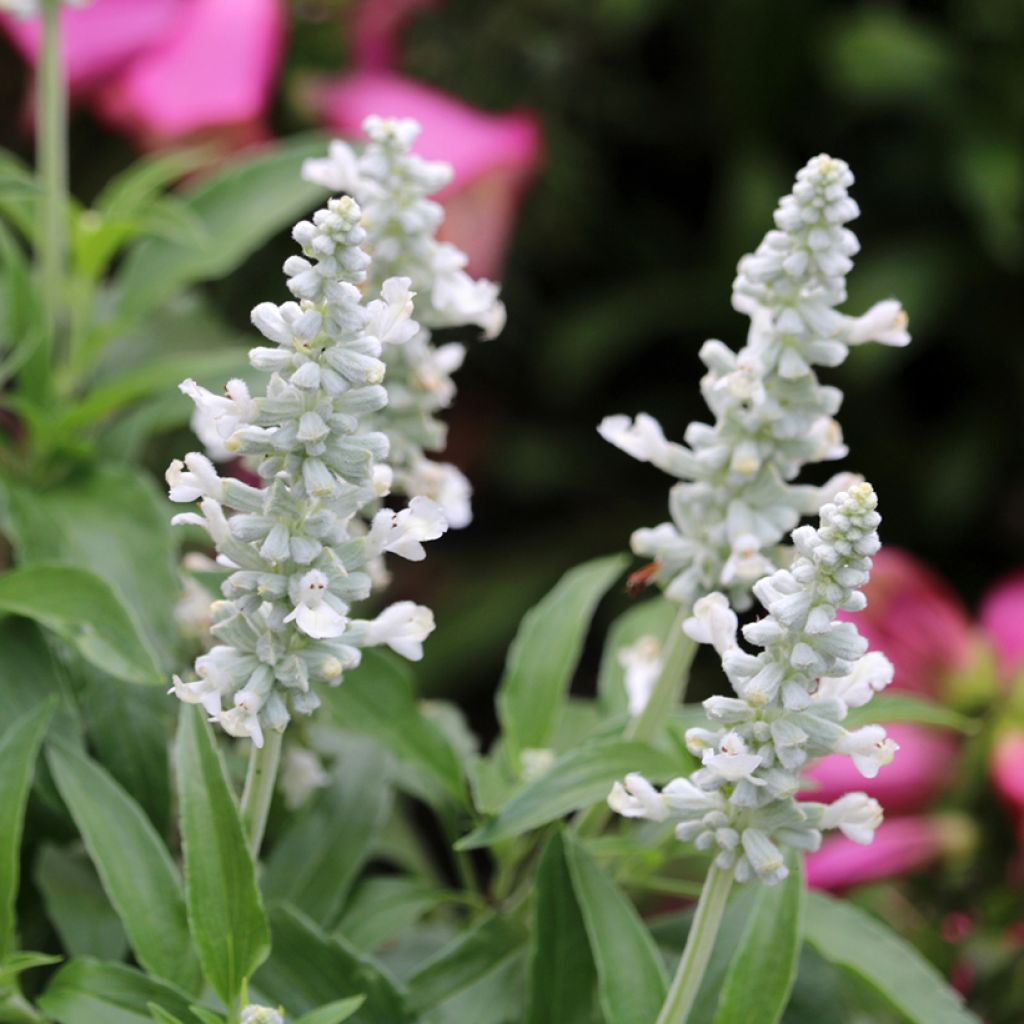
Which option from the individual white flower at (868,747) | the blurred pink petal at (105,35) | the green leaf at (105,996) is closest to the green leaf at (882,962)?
the individual white flower at (868,747)

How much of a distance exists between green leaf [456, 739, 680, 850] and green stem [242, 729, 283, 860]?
0.26 ft

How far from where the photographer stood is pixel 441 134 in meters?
1.48

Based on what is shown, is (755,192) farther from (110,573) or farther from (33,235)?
(110,573)

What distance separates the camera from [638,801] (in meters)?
0.52

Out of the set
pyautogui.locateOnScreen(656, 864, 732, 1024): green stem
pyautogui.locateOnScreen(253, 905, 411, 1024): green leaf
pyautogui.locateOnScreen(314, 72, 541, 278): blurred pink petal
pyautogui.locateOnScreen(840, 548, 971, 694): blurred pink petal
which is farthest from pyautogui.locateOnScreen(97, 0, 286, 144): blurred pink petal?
pyautogui.locateOnScreen(656, 864, 732, 1024): green stem

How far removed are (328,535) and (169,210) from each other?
42cm

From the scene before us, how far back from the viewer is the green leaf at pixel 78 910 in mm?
652

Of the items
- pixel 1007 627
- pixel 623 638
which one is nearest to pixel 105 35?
pixel 623 638

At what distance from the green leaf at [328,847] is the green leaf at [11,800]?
0.43ft

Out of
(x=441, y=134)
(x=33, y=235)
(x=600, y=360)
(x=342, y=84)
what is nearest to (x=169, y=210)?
(x=33, y=235)

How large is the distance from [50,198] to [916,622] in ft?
2.71

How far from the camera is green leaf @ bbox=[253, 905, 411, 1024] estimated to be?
61cm

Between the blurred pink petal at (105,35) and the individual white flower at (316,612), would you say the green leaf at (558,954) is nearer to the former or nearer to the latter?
the individual white flower at (316,612)

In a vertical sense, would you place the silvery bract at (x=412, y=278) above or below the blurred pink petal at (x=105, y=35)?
above
